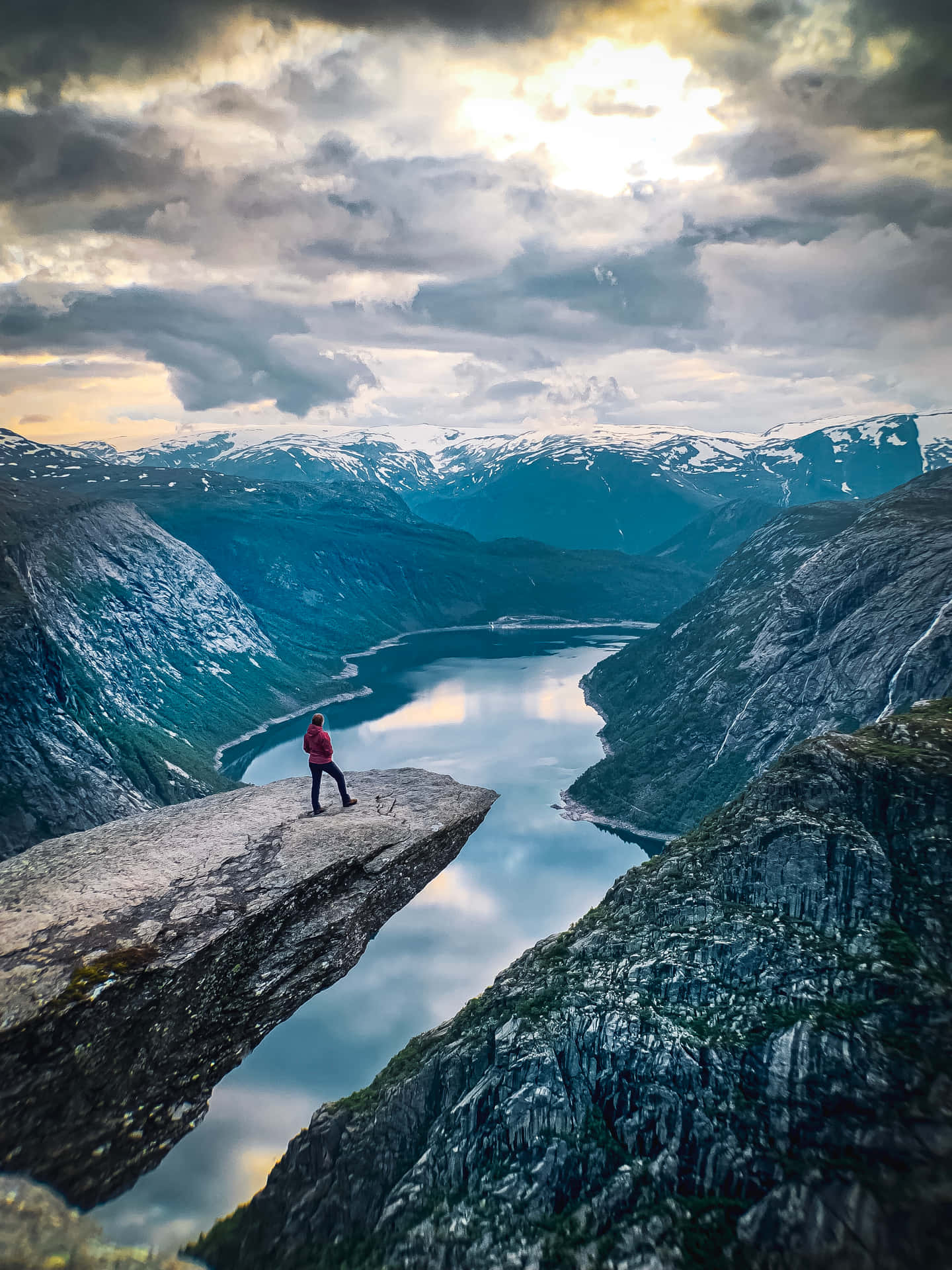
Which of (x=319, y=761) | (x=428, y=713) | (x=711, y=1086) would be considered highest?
(x=319, y=761)

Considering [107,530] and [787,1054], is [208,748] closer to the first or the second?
[107,530]

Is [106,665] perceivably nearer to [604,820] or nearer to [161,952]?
[604,820]

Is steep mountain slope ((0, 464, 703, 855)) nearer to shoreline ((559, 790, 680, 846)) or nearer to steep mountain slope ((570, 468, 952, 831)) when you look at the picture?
shoreline ((559, 790, 680, 846))

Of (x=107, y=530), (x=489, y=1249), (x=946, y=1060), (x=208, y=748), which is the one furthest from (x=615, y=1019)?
(x=107, y=530)

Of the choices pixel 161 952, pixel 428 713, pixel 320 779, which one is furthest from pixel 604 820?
pixel 161 952

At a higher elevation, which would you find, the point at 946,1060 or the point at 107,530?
the point at 107,530

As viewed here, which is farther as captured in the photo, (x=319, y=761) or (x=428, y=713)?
(x=428, y=713)

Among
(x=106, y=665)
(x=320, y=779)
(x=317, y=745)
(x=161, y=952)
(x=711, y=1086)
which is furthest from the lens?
(x=106, y=665)

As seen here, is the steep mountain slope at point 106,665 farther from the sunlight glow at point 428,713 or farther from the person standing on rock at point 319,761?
the person standing on rock at point 319,761
